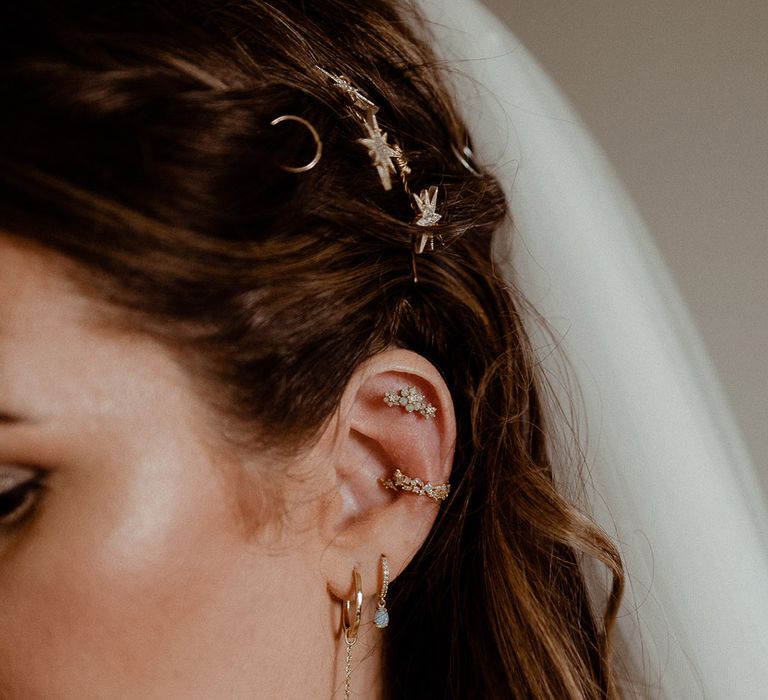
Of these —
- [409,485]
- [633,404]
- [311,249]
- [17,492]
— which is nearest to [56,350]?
[17,492]

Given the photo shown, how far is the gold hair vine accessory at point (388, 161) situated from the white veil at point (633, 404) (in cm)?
14

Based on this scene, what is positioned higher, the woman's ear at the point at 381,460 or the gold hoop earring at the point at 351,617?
the woman's ear at the point at 381,460

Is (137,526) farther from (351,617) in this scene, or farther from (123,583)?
(351,617)

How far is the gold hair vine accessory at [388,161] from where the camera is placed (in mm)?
781

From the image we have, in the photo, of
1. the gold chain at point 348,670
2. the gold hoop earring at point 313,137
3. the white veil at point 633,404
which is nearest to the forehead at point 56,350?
the gold hoop earring at point 313,137

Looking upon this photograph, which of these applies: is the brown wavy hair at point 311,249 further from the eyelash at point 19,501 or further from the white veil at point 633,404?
the eyelash at point 19,501

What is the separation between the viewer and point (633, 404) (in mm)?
890

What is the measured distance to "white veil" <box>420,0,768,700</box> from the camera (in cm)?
87

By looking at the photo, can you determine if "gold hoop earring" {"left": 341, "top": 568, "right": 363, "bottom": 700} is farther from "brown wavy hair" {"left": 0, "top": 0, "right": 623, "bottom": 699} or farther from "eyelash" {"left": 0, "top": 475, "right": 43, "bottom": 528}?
"eyelash" {"left": 0, "top": 475, "right": 43, "bottom": 528}

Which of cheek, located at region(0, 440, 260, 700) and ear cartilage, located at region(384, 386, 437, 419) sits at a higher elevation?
ear cartilage, located at region(384, 386, 437, 419)

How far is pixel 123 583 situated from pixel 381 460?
0.86ft

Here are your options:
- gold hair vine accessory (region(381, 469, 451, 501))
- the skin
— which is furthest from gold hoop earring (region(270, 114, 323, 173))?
gold hair vine accessory (region(381, 469, 451, 501))

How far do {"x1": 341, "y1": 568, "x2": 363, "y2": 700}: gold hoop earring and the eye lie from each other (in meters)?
0.29

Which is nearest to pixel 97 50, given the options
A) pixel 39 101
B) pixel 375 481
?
pixel 39 101
